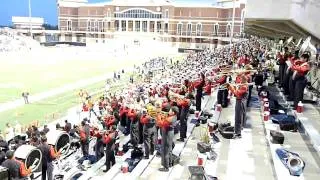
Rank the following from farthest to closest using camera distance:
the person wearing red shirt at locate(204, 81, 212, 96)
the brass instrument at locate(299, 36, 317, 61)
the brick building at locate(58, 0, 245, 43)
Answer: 1. the brick building at locate(58, 0, 245, 43)
2. the person wearing red shirt at locate(204, 81, 212, 96)
3. the brass instrument at locate(299, 36, 317, 61)

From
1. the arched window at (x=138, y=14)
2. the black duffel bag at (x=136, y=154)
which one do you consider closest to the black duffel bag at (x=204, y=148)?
the black duffel bag at (x=136, y=154)

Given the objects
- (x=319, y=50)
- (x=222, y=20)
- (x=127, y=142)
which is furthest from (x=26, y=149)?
(x=222, y=20)

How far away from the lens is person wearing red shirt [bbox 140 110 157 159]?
11924 millimetres

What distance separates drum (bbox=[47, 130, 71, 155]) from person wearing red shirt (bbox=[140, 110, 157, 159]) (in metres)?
2.52

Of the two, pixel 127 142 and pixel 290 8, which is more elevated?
pixel 290 8

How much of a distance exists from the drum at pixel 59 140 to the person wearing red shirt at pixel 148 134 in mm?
2523

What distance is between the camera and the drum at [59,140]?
12.3 metres

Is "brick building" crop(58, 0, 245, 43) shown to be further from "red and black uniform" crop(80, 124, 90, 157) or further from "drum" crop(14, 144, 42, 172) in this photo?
"drum" crop(14, 144, 42, 172)

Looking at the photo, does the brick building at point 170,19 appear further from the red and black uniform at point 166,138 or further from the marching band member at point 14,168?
the marching band member at point 14,168

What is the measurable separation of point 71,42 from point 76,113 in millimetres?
100828

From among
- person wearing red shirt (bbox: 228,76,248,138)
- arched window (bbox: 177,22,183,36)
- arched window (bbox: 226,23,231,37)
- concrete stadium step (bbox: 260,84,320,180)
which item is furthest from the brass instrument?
arched window (bbox: 177,22,183,36)

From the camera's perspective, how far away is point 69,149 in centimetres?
1344

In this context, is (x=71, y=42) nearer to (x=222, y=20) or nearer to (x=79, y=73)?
(x=222, y=20)

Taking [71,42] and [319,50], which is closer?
[319,50]
